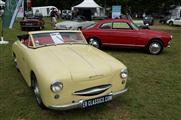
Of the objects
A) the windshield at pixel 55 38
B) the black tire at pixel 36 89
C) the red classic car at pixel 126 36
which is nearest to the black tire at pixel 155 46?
the red classic car at pixel 126 36

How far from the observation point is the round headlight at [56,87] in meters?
4.18

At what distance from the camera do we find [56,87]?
4.20m

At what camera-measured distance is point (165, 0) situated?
52.9 meters

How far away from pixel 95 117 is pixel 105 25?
6862mm

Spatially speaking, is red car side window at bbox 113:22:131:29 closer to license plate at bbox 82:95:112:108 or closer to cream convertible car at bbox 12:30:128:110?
cream convertible car at bbox 12:30:128:110

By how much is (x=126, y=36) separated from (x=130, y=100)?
5.53m

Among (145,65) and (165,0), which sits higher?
(165,0)

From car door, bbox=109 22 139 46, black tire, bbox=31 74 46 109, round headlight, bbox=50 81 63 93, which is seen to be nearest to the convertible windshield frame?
black tire, bbox=31 74 46 109

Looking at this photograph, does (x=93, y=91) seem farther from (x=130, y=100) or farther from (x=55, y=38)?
(x=55, y=38)

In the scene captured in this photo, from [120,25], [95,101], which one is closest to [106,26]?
[120,25]

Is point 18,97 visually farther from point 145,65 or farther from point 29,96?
point 145,65

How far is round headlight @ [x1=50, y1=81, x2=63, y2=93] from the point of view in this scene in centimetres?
418

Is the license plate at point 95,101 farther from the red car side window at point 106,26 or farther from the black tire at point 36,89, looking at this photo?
the red car side window at point 106,26

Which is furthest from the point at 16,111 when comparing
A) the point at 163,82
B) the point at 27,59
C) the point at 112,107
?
the point at 163,82
